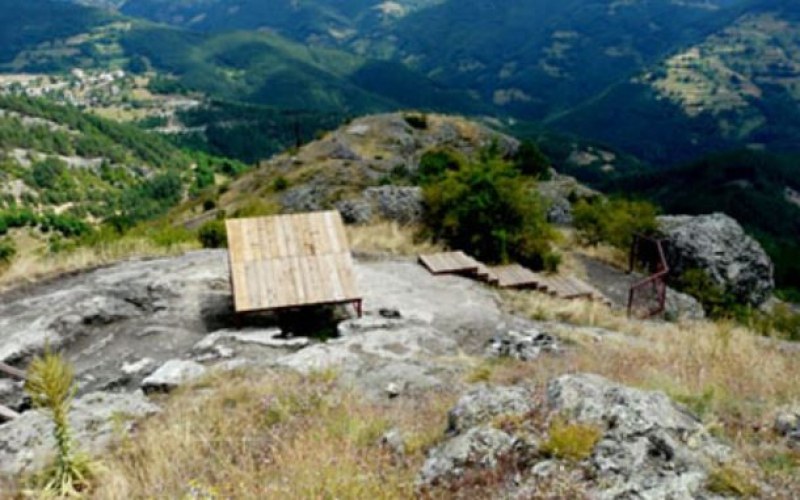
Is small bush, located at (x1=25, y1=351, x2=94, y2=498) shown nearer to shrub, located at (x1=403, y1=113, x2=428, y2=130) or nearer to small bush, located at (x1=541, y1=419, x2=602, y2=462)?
small bush, located at (x1=541, y1=419, x2=602, y2=462)

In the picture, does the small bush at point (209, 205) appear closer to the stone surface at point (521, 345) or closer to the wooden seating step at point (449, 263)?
the wooden seating step at point (449, 263)

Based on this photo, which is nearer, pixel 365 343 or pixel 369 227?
pixel 365 343

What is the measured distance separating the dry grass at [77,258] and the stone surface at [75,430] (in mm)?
9368

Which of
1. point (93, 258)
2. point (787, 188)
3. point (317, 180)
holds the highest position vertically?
point (93, 258)

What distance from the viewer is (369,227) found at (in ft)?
84.2

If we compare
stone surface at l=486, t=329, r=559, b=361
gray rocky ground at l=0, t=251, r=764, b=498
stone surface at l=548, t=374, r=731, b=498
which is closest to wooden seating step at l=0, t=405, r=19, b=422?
gray rocky ground at l=0, t=251, r=764, b=498

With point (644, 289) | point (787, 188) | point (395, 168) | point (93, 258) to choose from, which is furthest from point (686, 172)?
point (93, 258)

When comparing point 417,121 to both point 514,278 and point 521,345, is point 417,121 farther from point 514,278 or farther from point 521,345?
point 521,345

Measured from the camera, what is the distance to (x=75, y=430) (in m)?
8.30

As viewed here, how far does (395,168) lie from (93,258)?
116ft

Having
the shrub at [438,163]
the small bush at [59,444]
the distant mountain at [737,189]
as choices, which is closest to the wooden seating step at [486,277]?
the small bush at [59,444]

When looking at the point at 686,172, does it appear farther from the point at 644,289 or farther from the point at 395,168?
the point at 644,289

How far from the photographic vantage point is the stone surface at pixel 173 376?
1091 centimetres

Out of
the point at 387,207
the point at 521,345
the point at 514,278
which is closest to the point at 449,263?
the point at 514,278
